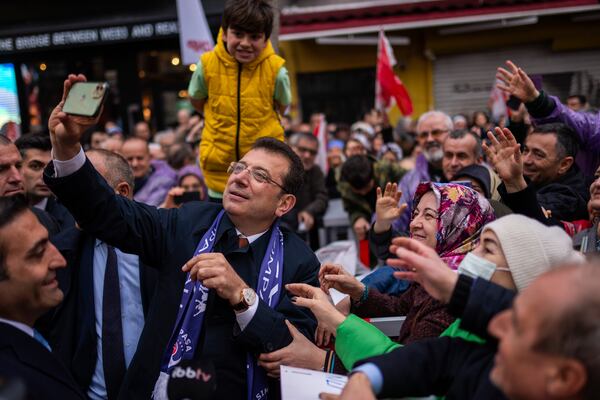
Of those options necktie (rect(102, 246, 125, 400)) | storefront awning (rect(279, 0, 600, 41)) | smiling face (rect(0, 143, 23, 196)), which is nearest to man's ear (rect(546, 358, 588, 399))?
necktie (rect(102, 246, 125, 400))

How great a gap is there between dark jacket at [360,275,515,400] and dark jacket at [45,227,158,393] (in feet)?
4.90

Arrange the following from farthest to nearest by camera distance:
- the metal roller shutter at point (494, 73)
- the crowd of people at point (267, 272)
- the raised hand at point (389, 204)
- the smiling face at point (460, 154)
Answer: the metal roller shutter at point (494, 73)
the smiling face at point (460, 154)
the raised hand at point (389, 204)
the crowd of people at point (267, 272)

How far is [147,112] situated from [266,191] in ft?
44.1

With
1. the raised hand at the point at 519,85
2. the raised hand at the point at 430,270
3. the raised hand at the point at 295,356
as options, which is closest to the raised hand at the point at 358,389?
the raised hand at the point at 430,270

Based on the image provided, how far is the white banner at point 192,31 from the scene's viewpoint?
24.1ft

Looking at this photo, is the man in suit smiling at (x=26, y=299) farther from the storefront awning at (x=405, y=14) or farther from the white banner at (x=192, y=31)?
the storefront awning at (x=405, y=14)

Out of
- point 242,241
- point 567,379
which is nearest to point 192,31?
point 242,241

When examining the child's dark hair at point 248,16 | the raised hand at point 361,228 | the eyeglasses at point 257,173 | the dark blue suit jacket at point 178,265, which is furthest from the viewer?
the raised hand at point 361,228

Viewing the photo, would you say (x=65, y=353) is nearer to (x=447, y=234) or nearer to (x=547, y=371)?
(x=447, y=234)

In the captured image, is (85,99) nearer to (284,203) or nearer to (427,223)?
(284,203)

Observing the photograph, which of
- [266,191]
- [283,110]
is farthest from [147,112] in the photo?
[266,191]

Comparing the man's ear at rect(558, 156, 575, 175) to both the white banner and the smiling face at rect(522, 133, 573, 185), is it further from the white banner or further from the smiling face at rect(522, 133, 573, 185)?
the white banner

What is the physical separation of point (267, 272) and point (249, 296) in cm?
26

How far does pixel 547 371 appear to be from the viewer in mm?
1646
